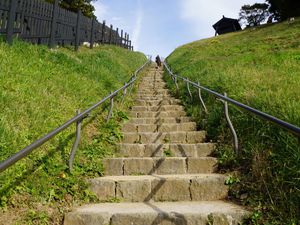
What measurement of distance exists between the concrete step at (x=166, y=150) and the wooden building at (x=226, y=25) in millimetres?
55013

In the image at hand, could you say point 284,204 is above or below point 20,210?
above

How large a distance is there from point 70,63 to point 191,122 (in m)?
4.63

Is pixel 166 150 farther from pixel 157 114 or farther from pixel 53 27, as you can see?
pixel 53 27

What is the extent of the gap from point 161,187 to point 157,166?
2.76 feet

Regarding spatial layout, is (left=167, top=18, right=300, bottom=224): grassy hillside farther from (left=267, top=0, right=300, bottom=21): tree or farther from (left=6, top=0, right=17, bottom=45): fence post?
(left=267, top=0, right=300, bottom=21): tree

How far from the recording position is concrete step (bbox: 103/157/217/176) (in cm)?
567

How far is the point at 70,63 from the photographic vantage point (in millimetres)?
10891

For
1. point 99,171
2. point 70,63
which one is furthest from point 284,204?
point 70,63

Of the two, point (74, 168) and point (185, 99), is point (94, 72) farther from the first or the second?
point (74, 168)

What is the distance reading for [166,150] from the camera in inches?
252

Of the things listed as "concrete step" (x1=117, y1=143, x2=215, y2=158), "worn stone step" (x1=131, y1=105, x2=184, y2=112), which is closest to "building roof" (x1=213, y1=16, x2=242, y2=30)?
"worn stone step" (x1=131, y1=105, x2=184, y2=112)

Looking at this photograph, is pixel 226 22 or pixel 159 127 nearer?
pixel 159 127

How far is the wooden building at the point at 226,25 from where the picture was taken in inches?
2301

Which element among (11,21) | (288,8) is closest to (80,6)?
(288,8)
